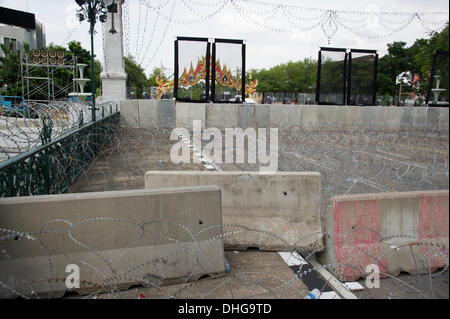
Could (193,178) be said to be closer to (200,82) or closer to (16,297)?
(16,297)

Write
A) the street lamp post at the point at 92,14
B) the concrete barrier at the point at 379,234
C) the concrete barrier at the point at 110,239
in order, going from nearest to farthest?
the concrete barrier at the point at 110,239 < the concrete barrier at the point at 379,234 < the street lamp post at the point at 92,14

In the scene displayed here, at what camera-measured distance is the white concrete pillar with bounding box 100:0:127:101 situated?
64.4 feet

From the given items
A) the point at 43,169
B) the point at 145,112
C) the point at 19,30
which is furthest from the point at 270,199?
the point at 19,30

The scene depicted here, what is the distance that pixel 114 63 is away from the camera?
19922mm

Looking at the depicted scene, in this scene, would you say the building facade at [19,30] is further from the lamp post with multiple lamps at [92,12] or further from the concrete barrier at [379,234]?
the concrete barrier at [379,234]

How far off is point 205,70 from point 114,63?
4.81 meters

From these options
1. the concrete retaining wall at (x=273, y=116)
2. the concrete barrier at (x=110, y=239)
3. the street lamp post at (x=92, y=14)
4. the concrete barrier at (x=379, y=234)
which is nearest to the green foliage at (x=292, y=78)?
the concrete retaining wall at (x=273, y=116)

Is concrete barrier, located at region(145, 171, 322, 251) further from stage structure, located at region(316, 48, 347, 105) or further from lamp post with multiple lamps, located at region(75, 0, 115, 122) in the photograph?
stage structure, located at region(316, 48, 347, 105)

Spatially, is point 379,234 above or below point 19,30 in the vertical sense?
below

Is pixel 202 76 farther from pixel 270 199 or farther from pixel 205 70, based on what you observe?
pixel 270 199

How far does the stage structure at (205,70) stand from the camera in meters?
19.3

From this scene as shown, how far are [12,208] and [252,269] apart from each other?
2.63 m

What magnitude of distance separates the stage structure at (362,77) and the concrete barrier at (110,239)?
1853cm
